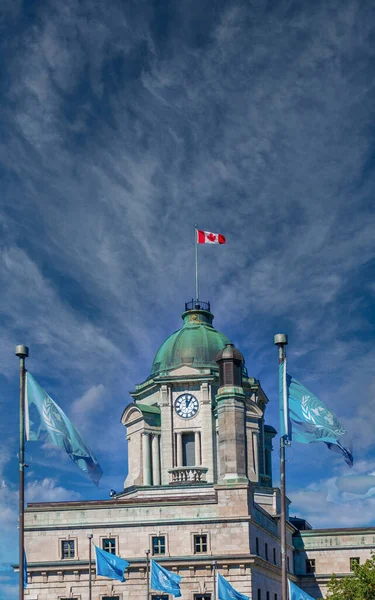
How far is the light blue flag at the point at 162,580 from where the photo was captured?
53.2 meters

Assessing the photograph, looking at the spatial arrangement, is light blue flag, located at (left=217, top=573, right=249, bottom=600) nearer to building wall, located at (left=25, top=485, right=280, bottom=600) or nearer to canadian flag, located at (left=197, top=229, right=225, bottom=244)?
building wall, located at (left=25, top=485, right=280, bottom=600)

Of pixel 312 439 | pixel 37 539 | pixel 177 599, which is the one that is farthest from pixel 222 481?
pixel 312 439

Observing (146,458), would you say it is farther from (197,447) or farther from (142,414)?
(197,447)

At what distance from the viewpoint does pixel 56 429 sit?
3647 cm

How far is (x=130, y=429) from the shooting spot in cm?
8181

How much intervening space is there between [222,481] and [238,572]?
20.0ft

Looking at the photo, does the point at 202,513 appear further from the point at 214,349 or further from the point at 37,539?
the point at 214,349

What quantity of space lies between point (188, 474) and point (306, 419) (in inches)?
1504

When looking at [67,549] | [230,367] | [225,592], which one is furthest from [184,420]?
[225,592]

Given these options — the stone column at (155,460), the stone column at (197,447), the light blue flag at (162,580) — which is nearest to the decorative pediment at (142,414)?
the stone column at (155,460)

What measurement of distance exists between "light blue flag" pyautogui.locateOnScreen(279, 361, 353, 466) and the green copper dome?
133ft

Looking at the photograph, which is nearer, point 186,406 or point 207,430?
point 207,430

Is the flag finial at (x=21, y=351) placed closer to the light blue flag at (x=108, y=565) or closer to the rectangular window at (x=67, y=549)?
the light blue flag at (x=108, y=565)

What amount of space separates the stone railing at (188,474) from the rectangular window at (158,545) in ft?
44.8
